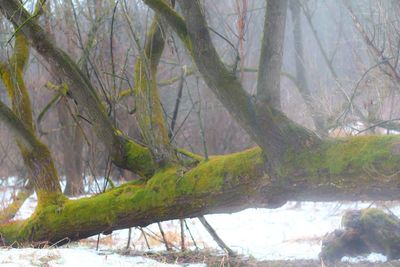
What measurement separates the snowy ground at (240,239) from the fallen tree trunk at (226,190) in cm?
40

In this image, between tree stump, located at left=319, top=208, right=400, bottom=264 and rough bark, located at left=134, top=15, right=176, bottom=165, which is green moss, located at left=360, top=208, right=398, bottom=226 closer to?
tree stump, located at left=319, top=208, right=400, bottom=264

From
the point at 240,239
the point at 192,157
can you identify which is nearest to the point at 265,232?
the point at 240,239

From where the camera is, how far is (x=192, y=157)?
5676 mm

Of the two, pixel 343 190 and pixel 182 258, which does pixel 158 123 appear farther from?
pixel 343 190

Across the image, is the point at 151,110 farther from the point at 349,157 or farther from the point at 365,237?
the point at 365,237

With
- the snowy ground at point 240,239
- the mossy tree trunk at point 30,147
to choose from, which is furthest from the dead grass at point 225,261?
the mossy tree trunk at point 30,147

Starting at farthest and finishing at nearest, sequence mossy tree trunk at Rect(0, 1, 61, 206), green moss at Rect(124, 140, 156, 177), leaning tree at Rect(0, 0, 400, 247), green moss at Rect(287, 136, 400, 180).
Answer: mossy tree trunk at Rect(0, 1, 61, 206)
green moss at Rect(124, 140, 156, 177)
leaning tree at Rect(0, 0, 400, 247)
green moss at Rect(287, 136, 400, 180)

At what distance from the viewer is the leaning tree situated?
4.33 m

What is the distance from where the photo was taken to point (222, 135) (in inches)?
719

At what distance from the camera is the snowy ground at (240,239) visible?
14.4 feet

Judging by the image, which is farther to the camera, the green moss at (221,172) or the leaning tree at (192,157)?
the green moss at (221,172)

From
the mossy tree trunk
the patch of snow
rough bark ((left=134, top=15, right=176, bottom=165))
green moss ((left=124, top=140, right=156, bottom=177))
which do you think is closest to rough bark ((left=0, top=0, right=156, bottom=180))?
green moss ((left=124, top=140, right=156, bottom=177))

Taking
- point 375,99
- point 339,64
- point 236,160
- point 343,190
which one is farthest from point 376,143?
point 339,64

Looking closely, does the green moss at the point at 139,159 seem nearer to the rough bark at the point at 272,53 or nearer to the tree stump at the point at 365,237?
the rough bark at the point at 272,53
